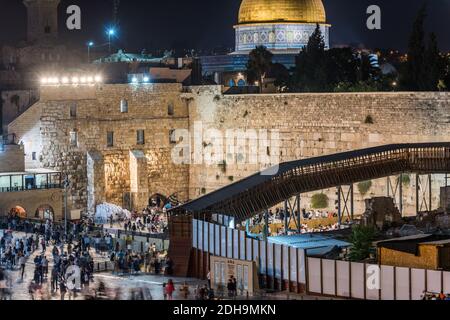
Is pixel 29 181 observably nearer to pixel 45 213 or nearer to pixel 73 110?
pixel 45 213

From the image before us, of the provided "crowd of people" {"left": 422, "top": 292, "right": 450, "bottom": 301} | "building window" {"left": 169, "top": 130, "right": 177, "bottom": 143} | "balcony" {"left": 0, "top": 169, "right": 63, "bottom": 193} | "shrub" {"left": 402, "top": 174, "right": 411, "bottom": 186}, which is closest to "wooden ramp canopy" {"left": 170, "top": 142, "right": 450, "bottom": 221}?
"shrub" {"left": 402, "top": 174, "right": 411, "bottom": 186}

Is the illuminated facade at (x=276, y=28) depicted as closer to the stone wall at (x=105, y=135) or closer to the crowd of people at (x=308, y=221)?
the stone wall at (x=105, y=135)

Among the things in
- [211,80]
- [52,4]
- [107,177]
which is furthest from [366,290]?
[52,4]

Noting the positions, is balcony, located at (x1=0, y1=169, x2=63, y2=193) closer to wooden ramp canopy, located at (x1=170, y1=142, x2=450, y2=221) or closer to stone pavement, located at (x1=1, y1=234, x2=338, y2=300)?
wooden ramp canopy, located at (x1=170, y1=142, x2=450, y2=221)

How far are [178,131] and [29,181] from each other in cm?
908

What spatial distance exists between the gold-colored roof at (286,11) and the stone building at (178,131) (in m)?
23.4

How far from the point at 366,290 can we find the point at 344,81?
3395 cm

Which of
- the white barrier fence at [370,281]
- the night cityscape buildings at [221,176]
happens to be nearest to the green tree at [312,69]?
the night cityscape buildings at [221,176]

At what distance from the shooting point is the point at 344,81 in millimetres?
68062

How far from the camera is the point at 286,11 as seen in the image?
282 ft

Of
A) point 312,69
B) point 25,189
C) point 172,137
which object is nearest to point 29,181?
point 25,189

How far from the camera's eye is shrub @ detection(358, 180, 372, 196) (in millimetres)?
55906

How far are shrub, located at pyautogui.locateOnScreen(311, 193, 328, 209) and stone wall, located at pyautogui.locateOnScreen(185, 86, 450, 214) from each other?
24 cm

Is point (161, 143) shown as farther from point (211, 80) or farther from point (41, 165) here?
→ point (211, 80)
